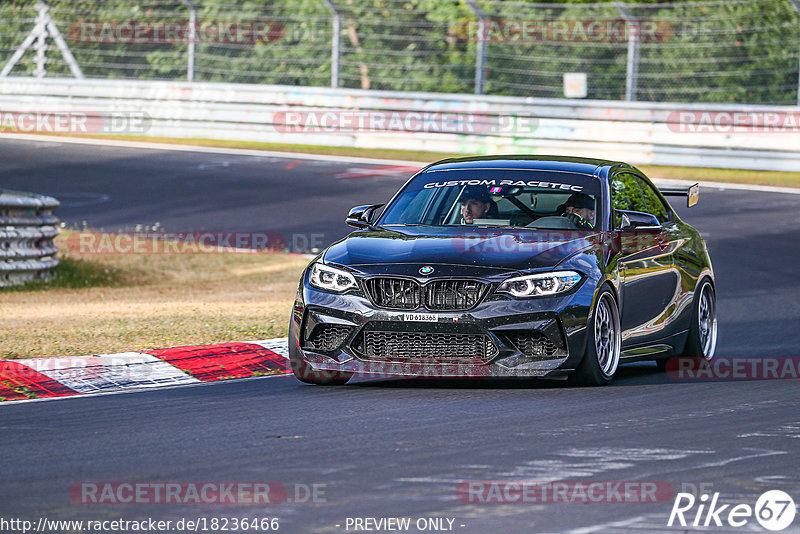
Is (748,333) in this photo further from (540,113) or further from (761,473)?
(540,113)

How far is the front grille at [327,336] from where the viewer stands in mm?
8523

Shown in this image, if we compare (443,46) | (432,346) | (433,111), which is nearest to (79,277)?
(432,346)

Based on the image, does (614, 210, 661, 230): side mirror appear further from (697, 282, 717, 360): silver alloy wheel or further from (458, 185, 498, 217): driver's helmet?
(697, 282, 717, 360): silver alloy wheel

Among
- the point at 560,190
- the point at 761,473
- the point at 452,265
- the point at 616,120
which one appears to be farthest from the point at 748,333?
the point at 616,120

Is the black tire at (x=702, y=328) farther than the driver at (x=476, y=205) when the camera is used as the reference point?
Yes

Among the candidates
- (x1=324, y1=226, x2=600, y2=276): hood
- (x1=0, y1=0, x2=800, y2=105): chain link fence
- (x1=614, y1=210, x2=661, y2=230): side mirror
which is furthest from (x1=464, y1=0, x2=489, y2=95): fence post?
(x1=324, y1=226, x2=600, y2=276): hood

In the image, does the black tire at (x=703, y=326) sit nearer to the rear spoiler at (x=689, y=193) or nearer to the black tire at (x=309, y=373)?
the rear spoiler at (x=689, y=193)

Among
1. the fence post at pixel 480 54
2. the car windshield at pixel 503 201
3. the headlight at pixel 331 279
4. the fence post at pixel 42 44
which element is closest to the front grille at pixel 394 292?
the headlight at pixel 331 279

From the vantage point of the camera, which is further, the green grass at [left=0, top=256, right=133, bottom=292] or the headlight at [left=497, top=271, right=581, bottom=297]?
the green grass at [left=0, top=256, right=133, bottom=292]

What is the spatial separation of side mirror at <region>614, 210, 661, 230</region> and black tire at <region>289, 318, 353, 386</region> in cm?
210

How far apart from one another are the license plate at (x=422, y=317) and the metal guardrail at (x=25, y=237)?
7.41 metres

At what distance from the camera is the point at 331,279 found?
8609 millimetres

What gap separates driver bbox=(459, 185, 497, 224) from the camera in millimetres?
9453

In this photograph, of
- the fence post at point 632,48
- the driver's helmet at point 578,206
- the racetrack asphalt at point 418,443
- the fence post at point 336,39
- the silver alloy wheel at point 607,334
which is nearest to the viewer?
the racetrack asphalt at point 418,443
